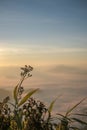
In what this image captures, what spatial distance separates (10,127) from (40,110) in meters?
0.45

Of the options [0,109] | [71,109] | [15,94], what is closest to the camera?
[0,109]

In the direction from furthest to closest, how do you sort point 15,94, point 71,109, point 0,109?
1. point 71,109
2. point 15,94
3. point 0,109

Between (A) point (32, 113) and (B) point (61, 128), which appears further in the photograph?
(B) point (61, 128)

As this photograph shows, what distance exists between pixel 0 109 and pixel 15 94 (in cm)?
35

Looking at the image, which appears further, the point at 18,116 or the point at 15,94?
the point at 15,94

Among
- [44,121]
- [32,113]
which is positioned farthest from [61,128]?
[32,113]

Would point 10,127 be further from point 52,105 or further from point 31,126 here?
point 52,105

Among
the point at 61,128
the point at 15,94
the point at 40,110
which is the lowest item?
the point at 61,128

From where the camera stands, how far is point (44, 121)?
3.27 meters

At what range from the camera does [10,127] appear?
3.28 m

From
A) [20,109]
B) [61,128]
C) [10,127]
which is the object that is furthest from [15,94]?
[61,128]

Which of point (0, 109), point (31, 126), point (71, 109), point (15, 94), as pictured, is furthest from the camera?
point (71, 109)

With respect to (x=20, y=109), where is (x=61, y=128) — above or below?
below

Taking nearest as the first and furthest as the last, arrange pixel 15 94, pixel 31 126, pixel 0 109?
pixel 31 126 < pixel 0 109 < pixel 15 94
